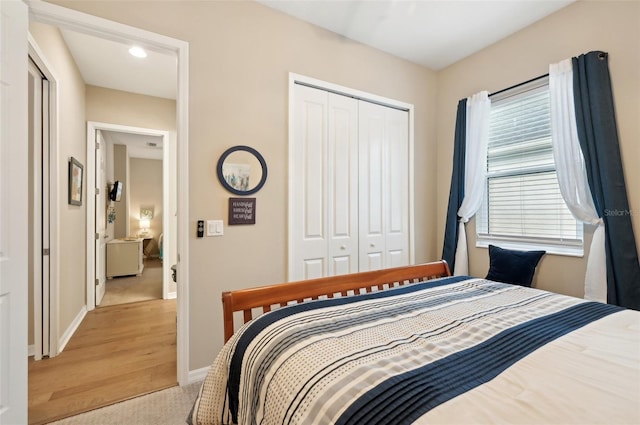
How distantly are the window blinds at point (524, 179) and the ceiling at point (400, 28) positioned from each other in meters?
0.62

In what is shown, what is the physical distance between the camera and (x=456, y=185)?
3059 mm

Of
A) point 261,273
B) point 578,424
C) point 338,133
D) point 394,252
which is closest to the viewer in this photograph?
point 578,424

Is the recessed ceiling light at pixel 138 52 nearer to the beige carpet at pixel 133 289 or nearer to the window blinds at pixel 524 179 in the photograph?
the beige carpet at pixel 133 289

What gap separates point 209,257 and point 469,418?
1877mm

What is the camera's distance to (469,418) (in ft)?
2.06

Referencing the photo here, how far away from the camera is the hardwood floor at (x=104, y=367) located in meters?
1.88

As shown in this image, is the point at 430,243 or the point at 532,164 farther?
the point at 430,243

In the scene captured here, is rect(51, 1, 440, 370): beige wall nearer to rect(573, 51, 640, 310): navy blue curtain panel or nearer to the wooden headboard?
the wooden headboard

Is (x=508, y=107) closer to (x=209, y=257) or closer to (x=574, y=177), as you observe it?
(x=574, y=177)

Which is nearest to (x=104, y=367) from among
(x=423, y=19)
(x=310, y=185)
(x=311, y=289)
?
(x=311, y=289)

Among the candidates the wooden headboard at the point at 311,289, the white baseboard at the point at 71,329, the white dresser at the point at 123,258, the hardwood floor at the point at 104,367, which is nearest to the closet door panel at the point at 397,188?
the wooden headboard at the point at 311,289

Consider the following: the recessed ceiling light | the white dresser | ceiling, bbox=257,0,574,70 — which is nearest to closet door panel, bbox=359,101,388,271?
ceiling, bbox=257,0,574,70

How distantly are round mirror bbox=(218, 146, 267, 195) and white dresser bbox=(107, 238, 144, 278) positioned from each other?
407 centimetres

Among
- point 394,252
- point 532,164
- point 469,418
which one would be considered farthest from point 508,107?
point 469,418
